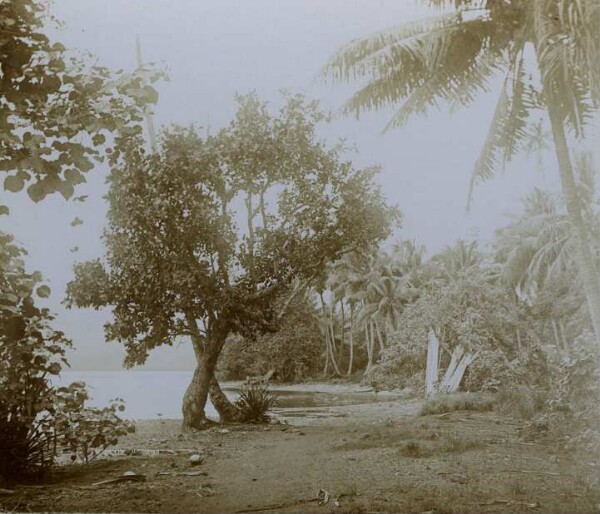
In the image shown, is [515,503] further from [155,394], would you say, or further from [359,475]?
[155,394]

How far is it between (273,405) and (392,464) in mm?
1185

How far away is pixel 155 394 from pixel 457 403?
199 cm

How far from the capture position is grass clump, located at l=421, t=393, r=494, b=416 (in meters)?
3.50

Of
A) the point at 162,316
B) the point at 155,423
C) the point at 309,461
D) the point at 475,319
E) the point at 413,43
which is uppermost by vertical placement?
the point at 413,43

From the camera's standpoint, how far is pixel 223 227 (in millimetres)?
3727

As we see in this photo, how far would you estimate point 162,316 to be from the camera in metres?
3.74

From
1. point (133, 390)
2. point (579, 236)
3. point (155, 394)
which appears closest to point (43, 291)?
point (133, 390)

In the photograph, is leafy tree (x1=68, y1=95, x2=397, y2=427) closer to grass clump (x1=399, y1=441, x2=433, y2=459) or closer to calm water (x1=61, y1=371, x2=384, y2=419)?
calm water (x1=61, y1=371, x2=384, y2=419)

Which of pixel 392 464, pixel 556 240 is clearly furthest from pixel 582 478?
pixel 556 240

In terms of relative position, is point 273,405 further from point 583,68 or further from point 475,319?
point 583,68

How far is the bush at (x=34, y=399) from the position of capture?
122 inches

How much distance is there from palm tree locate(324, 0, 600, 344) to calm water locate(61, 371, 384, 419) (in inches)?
72.9

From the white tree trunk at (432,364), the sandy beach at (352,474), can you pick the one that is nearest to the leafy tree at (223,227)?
the sandy beach at (352,474)

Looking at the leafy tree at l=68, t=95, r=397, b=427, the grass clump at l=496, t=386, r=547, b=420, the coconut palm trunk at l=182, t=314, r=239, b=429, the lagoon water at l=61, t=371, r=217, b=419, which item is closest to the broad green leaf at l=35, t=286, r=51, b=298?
the leafy tree at l=68, t=95, r=397, b=427
